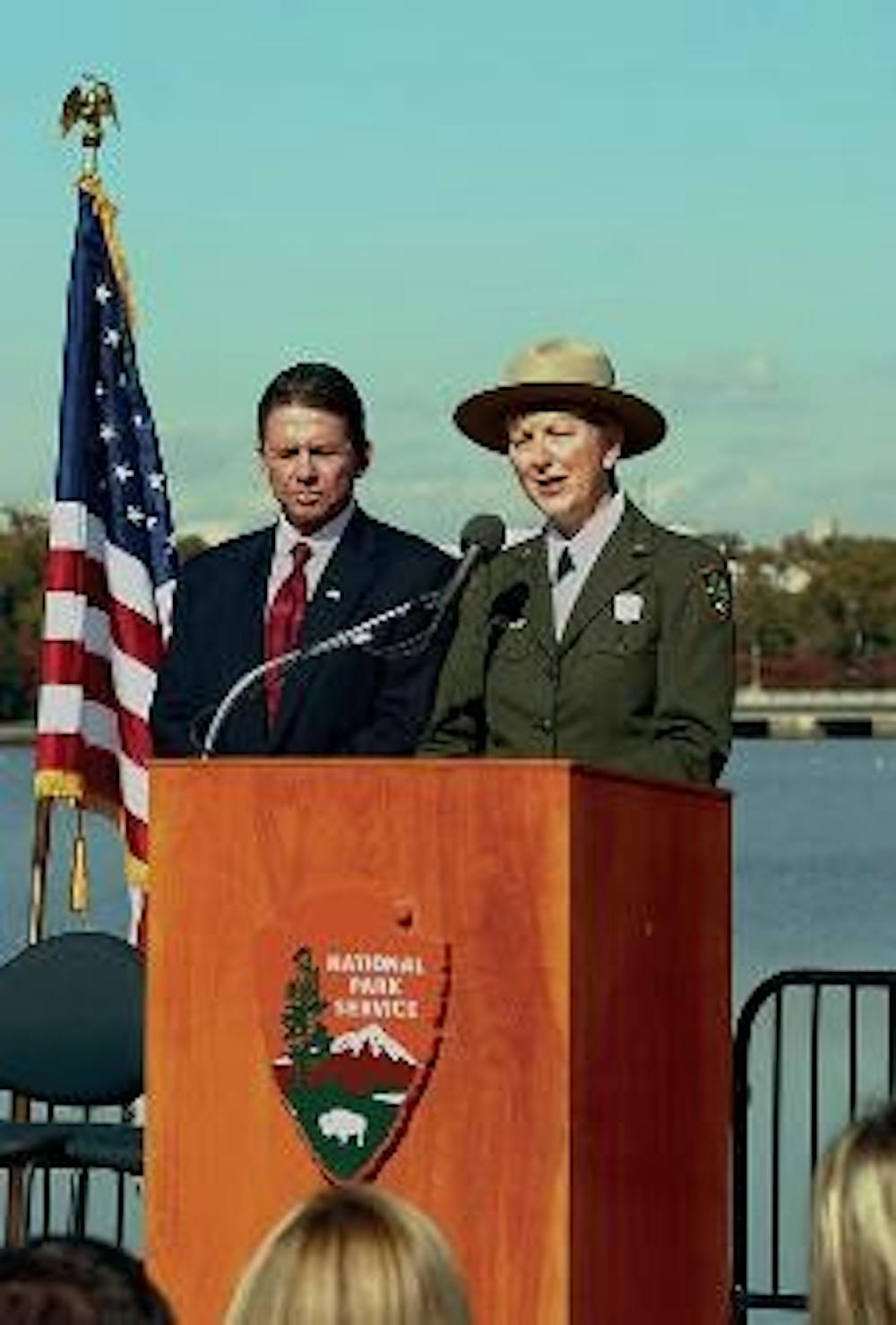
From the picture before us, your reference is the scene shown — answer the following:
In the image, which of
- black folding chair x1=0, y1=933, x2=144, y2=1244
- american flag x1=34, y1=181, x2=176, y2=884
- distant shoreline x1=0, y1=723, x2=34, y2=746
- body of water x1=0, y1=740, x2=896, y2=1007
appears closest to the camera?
black folding chair x1=0, y1=933, x2=144, y2=1244

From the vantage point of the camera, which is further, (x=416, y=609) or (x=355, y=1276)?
(x=416, y=609)

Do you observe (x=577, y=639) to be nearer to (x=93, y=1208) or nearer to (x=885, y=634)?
(x=93, y=1208)

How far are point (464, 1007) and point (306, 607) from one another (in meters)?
1.51

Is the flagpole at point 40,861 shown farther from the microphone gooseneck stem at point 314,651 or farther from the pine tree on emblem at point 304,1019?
the pine tree on emblem at point 304,1019

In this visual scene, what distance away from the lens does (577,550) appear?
7668 millimetres

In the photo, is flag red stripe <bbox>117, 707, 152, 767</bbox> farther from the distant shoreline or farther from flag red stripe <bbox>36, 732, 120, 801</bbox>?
the distant shoreline

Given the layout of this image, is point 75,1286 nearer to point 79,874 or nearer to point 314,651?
point 314,651

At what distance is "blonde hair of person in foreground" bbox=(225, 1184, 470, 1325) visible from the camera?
4.01 m

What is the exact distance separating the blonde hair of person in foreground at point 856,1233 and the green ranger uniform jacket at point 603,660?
3268 mm

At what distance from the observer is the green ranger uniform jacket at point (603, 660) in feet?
24.9

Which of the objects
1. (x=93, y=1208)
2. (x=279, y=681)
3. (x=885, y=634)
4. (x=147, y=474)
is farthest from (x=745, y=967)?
(x=885, y=634)

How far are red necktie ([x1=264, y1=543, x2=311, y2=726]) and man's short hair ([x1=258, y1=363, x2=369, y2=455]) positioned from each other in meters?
0.31

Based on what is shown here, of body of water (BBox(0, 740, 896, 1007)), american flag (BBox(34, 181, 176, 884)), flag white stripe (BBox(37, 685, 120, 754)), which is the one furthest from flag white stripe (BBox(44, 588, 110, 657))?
body of water (BBox(0, 740, 896, 1007))

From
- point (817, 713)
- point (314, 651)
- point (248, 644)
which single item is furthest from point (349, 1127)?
point (817, 713)
